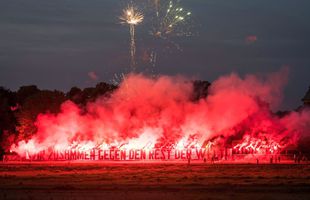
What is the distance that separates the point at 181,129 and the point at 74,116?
19219mm

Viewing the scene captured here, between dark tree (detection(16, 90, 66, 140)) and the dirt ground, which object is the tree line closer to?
dark tree (detection(16, 90, 66, 140))

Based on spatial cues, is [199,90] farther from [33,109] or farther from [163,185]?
[163,185]

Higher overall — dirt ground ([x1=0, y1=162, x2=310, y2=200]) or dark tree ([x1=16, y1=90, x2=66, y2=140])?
dark tree ([x1=16, y1=90, x2=66, y2=140])

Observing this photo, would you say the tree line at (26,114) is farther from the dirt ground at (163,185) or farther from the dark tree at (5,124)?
the dirt ground at (163,185)

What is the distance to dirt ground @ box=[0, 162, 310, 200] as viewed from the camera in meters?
45.8

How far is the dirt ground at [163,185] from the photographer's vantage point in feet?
150

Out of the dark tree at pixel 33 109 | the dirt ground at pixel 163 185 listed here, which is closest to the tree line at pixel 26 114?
the dark tree at pixel 33 109

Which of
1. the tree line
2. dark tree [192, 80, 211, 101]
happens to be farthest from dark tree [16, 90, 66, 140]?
dark tree [192, 80, 211, 101]

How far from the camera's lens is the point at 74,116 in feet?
354

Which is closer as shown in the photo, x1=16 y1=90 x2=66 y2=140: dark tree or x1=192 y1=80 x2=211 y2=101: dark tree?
x1=192 y1=80 x2=211 y2=101: dark tree

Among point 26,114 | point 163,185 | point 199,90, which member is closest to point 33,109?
point 26,114

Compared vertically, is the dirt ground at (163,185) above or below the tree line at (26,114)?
below

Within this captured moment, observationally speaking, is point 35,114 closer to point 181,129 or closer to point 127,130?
point 127,130

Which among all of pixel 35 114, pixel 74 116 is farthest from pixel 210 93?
pixel 35 114
